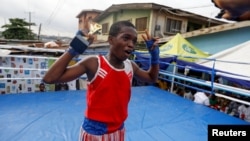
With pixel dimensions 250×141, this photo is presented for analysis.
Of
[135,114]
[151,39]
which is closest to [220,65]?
[135,114]

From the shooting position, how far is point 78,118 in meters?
3.21

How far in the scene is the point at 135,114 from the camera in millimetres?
3533

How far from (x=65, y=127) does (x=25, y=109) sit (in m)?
1.08

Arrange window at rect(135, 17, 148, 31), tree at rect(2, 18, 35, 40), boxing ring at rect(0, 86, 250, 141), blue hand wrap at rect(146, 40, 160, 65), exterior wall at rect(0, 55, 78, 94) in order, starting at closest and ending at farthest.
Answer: blue hand wrap at rect(146, 40, 160, 65) < boxing ring at rect(0, 86, 250, 141) < exterior wall at rect(0, 55, 78, 94) < window at rect(135, 17, 148, 31) < tree at rect(2, 18, 35, 40)

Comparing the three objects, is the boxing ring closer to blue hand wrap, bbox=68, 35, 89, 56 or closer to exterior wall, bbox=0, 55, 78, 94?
exterior wall, bbox=0, 55, 78, 94

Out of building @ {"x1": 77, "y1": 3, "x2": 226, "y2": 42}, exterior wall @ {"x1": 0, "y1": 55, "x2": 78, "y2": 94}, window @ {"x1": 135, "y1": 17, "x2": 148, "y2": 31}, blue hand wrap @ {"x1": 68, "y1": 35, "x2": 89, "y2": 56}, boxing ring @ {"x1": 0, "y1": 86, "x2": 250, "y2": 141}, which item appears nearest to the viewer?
blue hand wrap @ {"x1": 68, "y1": 35, "x2": 89, "y2": 56}

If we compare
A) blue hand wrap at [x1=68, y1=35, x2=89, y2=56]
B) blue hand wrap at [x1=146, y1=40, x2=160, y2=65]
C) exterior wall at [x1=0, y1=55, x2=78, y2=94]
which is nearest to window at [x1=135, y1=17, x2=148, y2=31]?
exterior wall at [x1=0, y1=55, x2=78, y2=94]

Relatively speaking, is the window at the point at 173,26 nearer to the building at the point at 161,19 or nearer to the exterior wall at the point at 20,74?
the building at the point at 161,19

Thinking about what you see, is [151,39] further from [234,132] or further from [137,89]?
[137,89]

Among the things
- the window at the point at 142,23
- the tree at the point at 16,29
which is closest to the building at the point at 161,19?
the window at the point at 142,23

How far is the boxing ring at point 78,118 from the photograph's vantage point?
2.67 meters

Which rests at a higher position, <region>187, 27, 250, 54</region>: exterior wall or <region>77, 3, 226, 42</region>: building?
<region>77, 3, 226, 42</region>: building

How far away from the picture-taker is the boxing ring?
8.77 ft

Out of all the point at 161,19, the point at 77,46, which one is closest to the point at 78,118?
the point at 77,46
